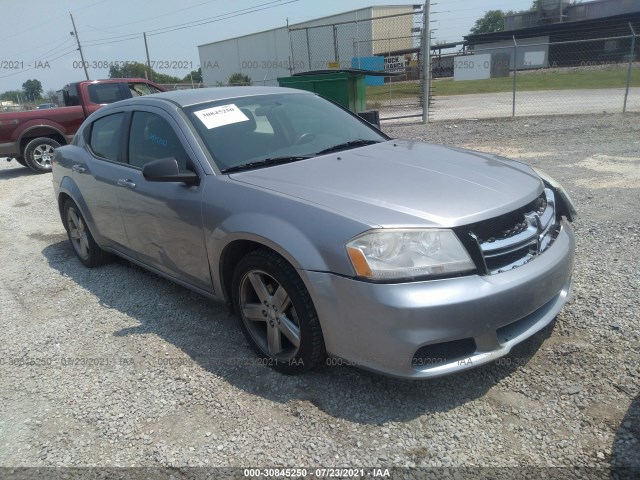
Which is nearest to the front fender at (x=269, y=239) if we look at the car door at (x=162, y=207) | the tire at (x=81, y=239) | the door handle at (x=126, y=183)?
the car door at (x=162, y=207)

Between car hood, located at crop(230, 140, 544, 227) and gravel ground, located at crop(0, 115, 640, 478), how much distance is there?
0.98 m

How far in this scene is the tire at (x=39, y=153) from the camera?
1126 centimetres

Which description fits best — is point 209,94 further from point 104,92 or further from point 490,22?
point 490,22

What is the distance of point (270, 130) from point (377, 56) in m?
19.6

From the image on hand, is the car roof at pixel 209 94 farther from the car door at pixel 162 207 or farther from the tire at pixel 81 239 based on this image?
the tire at pixel 81 239

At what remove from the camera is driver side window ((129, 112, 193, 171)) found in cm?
354

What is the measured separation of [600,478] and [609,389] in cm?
66

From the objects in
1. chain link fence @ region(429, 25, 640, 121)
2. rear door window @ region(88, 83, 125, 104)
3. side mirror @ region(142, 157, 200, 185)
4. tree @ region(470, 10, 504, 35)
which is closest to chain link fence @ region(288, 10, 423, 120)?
chain link fence @ region(429, 25, 640, 121)

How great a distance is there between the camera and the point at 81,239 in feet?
17.1

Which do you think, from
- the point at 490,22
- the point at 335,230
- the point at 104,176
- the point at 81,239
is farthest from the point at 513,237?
the point at 490,22

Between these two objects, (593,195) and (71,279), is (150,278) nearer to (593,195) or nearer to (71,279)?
(71,279)

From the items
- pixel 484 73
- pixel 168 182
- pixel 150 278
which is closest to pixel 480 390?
pixel 168 182

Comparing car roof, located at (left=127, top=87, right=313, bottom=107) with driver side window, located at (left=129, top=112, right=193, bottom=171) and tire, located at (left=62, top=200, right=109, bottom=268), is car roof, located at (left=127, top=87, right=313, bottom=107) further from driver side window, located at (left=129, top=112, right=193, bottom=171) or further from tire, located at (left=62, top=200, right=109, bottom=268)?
tire, located at (left=62, top=200, right=109, bottom=268)

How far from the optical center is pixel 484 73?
31.5m
